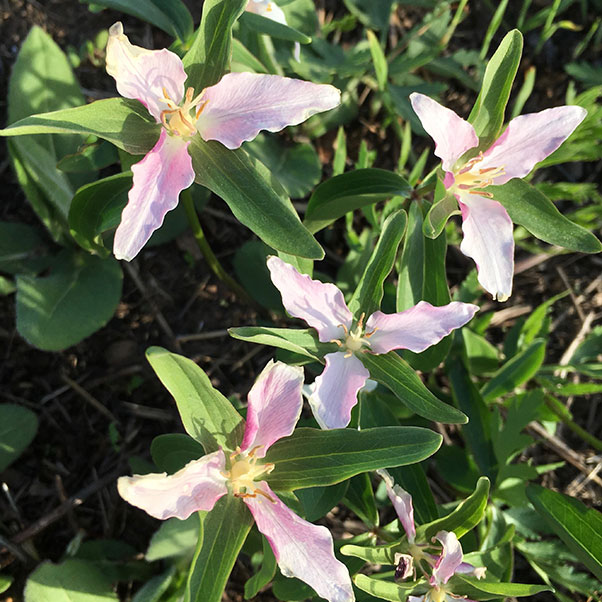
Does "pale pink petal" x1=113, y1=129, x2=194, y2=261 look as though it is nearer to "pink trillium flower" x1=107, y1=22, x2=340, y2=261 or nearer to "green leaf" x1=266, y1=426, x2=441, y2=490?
"pink trillium flower" x1=107, y1=22, x2=340, y2=261

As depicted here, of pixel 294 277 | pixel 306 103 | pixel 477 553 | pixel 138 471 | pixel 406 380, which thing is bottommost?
pixel 138 471

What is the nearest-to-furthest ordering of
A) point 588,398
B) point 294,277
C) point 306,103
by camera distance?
point 306,103 < point 294,277 < point 588,398

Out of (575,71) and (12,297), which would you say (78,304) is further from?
(575,71)

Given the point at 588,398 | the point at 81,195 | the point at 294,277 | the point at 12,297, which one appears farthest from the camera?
the point at 588,398

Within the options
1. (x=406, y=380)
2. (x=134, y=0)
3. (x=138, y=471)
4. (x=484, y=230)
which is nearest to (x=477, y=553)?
(x=406, y=380)

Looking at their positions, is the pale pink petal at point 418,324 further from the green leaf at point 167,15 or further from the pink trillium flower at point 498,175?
the green leaf at point 167,15

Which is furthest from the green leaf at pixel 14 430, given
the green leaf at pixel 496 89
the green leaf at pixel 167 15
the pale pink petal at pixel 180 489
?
the green leaf at pixel 496 89
